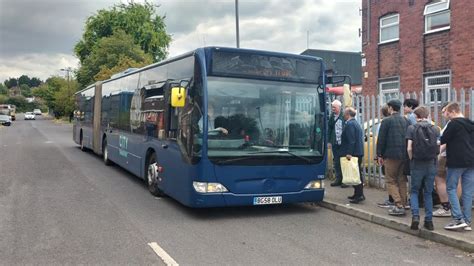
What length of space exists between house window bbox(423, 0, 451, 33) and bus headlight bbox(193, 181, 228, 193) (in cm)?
1216

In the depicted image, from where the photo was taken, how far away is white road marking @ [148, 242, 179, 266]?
17.5 ft

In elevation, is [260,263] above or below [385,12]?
below

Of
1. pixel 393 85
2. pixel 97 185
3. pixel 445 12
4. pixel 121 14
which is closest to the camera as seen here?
pixel 97 185

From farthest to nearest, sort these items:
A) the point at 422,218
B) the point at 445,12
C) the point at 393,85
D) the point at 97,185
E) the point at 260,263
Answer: the point at 393,85 → the point at 445,12 → the point at 97,185 → the point at 422,218 → the point at 260,263

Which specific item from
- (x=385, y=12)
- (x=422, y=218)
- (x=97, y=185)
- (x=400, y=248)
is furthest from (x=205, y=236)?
(x=385, y=12)

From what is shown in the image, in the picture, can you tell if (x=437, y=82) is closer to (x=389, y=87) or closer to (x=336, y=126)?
(x=389, y=87)

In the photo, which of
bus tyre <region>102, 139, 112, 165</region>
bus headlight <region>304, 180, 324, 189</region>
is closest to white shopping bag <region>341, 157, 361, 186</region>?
bus headlight <region>304, 180, 324, 189</region>

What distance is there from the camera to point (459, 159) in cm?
643

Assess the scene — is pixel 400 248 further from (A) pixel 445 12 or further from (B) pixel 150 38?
(B) pixel 150 38

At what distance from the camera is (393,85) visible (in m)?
18.5

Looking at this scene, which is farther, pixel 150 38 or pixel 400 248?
pixel 150 38

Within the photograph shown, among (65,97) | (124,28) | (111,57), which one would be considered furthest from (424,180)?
(65,97)

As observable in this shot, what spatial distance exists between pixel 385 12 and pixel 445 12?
9.59 feet

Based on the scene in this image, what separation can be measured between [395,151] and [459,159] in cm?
118
